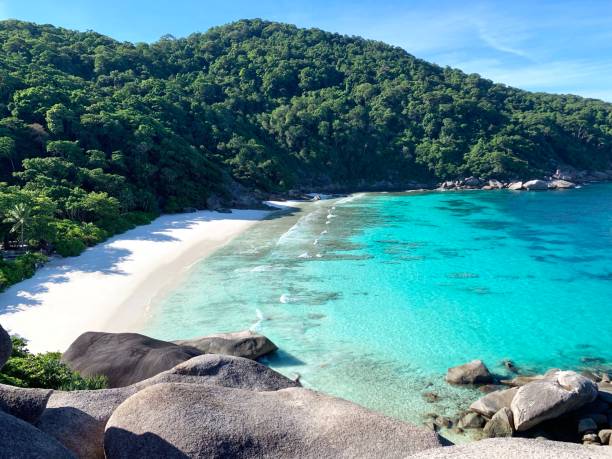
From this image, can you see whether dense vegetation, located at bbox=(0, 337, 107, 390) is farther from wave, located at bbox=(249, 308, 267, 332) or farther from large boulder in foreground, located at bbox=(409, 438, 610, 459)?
large boulder in foreground, located at bbox=(409, 438, 610, 459)

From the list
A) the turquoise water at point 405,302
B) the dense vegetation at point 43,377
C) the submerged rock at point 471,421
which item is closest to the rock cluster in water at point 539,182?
the turquoise water at point 405,302

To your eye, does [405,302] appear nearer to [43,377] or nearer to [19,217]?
[43,377]

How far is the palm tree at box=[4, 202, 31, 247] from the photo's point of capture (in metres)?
35.6

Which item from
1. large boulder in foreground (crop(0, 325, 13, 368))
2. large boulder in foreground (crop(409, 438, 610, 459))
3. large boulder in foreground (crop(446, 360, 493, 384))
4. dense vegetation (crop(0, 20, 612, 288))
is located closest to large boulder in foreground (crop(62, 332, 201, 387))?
large boulder in foreground (crop(0, 325, 13, 368))

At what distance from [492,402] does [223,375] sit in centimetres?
1143

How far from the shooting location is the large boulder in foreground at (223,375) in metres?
11.3

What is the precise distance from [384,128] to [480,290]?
95.3 m

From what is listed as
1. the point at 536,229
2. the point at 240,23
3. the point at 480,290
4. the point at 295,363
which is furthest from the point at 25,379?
the point at 240,23

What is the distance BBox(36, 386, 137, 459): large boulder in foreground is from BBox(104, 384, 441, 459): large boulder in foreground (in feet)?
1.47

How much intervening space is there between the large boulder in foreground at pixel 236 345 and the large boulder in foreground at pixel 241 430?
1246cm

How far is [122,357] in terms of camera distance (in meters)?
16.5

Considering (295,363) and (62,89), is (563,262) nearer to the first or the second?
(295,363)

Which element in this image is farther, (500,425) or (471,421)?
(471,421)

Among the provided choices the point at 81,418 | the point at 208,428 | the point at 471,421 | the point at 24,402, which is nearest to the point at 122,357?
the point at 81,418
